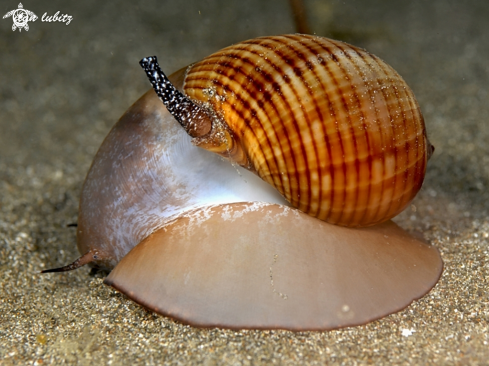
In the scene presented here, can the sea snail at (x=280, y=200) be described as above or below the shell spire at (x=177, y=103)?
below

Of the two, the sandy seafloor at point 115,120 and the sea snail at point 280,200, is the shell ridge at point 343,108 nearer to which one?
the sea snail at point 280,200

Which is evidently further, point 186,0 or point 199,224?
point 186,0

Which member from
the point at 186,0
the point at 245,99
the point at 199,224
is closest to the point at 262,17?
the point at 186,0

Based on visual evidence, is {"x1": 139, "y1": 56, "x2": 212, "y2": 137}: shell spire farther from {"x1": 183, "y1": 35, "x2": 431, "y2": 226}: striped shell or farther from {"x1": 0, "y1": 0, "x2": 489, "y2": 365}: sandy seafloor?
{"x1": 0, "y1": 0, "x2": 489, "y2": 365}: sandy seafloor

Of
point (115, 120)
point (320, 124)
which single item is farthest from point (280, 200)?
point (115, 120)

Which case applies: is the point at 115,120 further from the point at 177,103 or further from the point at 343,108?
the point at 343,108

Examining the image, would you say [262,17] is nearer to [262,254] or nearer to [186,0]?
[186,0]

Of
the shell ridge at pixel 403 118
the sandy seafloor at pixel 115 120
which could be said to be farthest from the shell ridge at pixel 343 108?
the sandy seafloor at pixel 115 120
